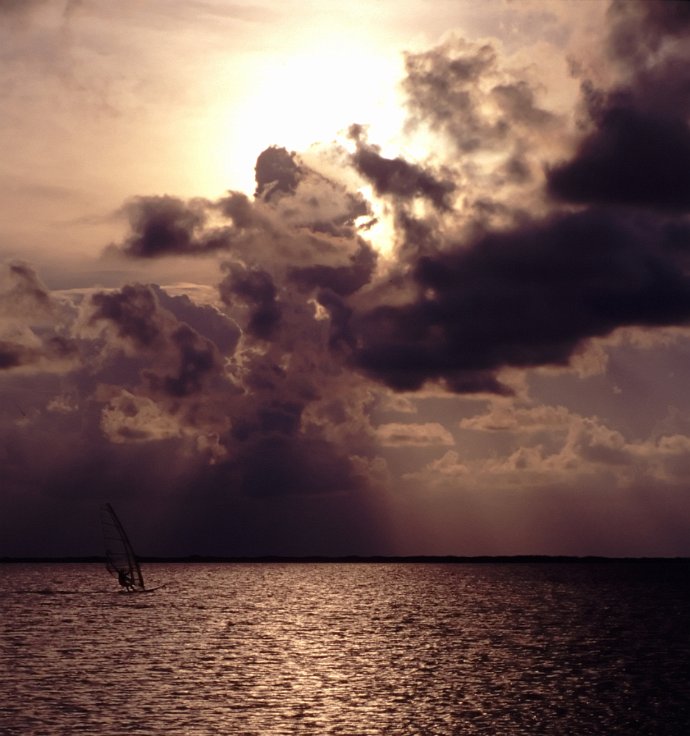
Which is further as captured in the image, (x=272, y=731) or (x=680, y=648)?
(x=680, y=648)

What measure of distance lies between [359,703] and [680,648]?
185ft

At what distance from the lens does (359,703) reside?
7494 cm

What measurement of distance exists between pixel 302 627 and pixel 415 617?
3397 centimetres

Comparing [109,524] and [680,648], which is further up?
[109,524]

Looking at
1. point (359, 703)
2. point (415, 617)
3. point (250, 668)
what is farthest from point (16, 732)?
point (415, 617)

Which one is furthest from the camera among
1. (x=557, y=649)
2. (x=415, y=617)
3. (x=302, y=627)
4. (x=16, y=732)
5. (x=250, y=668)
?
(x=415, y=617)

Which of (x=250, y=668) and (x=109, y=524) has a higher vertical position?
(x=109, y=524)

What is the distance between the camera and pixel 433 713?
71.1 m

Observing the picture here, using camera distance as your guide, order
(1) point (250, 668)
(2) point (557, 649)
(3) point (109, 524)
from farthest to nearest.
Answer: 1. (3) point (109, 524)
2. (2) point (557, 649)
3. (1) point (250, 668)

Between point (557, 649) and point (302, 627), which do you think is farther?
point (302, 627)

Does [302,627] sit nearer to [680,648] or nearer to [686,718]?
[680,648]

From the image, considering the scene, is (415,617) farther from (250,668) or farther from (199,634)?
(250,668)

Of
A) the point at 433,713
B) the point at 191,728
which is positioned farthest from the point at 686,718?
the point at 191,728

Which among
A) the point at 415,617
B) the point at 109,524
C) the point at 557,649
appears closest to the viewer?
the point at 557,649
